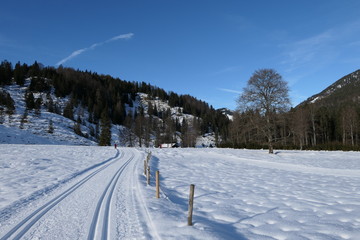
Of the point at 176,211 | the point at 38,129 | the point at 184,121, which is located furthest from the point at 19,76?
the point at 176,211

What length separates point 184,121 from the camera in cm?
13150

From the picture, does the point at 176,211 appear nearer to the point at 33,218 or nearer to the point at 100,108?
the point at 33,218

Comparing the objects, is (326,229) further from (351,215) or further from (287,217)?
(351,215)

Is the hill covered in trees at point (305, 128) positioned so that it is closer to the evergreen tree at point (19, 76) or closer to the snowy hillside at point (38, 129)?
the snowy hillside at point (38, 129)

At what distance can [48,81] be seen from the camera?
433ft

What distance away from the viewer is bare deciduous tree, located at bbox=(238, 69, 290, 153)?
28094mm

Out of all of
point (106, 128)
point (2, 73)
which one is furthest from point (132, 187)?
point (2, 73)

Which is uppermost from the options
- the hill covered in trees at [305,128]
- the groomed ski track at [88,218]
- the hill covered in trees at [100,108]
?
the hill covered in trees at [100,108]

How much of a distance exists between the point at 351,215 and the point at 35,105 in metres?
112

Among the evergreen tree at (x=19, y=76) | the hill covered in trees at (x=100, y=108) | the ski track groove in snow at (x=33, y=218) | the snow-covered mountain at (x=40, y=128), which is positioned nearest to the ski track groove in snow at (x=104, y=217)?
the ski track groove in snow at (x=33, y=218)

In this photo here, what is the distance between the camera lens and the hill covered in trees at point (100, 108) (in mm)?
83562

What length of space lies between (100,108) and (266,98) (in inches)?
4511

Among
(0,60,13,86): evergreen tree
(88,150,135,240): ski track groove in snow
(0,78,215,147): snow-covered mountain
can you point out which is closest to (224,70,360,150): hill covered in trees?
(88,150,135,240): ski track groove in snow

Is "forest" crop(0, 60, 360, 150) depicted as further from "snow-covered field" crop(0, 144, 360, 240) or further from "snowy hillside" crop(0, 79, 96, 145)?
"snow-covered field" crop(0, 144, 360, 240)
